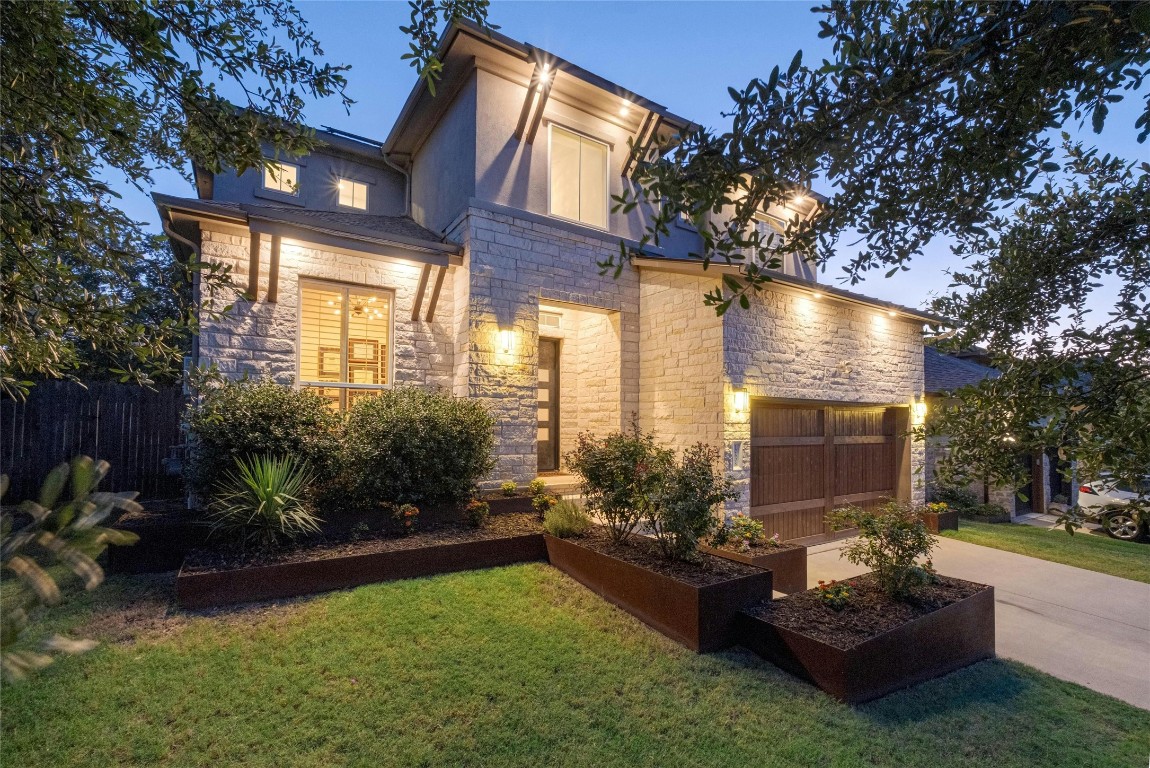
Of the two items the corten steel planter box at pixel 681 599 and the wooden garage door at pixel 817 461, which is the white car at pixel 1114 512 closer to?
the corten steel planter box at pixel 681 599

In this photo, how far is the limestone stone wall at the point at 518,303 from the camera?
24.4 ft

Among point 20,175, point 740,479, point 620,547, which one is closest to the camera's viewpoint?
point 20,175

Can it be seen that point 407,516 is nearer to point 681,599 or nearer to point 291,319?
point 291,319

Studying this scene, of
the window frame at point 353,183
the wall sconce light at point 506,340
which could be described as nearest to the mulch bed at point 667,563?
the wall sconce light at point 506,340

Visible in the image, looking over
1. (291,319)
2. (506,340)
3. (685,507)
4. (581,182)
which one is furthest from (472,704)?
(581,182)

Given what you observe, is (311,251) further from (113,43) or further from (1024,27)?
(1024,27)

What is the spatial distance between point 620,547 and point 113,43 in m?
5.13

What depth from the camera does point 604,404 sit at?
28.9 ft

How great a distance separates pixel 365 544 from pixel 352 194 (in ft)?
26.0

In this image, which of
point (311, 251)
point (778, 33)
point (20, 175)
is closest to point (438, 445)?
point (311, 251)

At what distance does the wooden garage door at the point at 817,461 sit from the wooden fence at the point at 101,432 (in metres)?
8.39

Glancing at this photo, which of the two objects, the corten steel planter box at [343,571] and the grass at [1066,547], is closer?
the corten steel planter box at [343,571]

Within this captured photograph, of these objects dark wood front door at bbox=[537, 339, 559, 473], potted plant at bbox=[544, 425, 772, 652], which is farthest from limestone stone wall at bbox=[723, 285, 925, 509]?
dark wood front door at bbox=[537, 339, 559, 473]

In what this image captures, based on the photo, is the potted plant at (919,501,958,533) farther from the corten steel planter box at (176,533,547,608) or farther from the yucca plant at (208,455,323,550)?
the yucca plant at (208,455,323,550)
